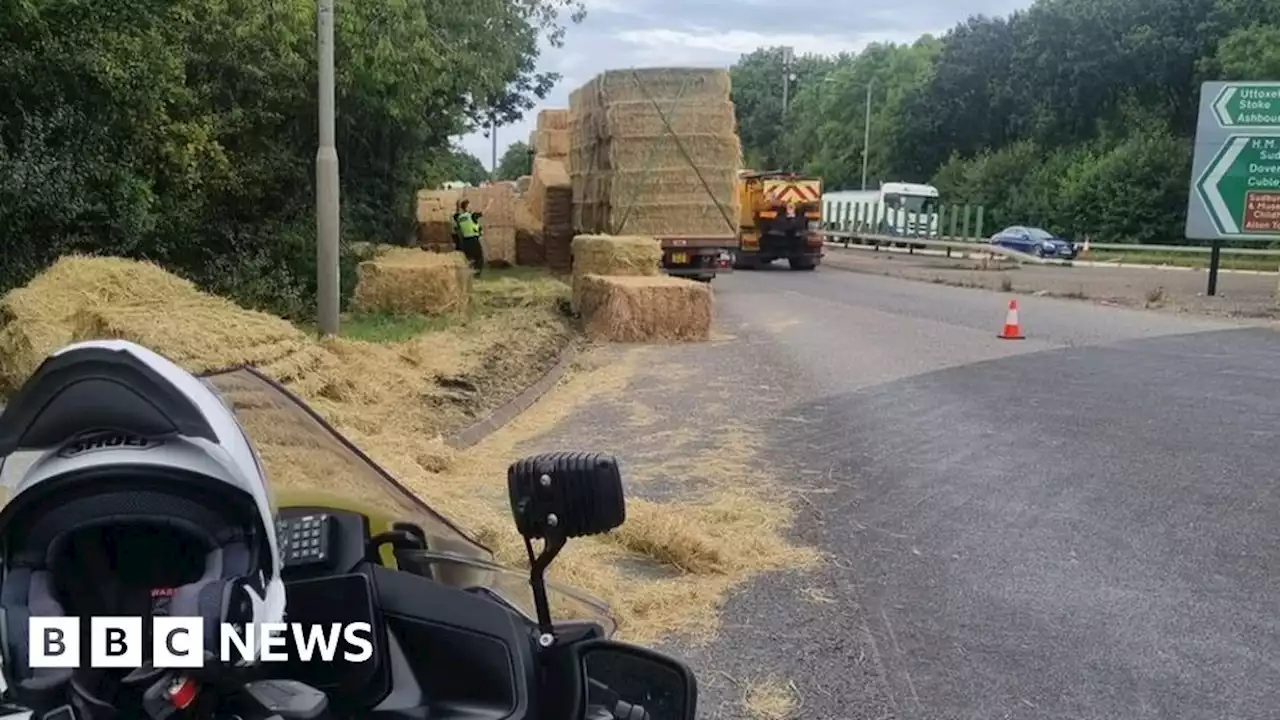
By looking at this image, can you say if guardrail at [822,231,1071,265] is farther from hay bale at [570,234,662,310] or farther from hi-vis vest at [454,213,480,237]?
hay bale at [570,234,662,310]

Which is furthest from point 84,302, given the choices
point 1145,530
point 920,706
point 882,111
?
point 882,111

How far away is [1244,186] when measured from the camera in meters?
20.9

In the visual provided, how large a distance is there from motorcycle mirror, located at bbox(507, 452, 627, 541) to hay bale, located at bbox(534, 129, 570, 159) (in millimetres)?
29183

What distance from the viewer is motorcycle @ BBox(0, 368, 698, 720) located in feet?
6.24

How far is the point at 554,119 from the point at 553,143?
99 cm

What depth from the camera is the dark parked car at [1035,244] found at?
4150 centimetres

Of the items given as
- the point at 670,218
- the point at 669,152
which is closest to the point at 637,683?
the point at 669,152

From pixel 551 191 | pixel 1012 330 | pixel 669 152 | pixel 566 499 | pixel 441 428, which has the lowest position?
pixel 441 428

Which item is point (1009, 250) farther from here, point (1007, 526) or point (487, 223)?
point (1007, 526)

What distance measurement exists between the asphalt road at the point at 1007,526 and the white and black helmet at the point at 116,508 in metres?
2.88

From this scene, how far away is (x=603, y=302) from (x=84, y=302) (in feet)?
26.9

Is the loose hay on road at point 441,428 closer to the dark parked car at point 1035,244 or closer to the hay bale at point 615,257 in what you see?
the hay bale at point 615,257

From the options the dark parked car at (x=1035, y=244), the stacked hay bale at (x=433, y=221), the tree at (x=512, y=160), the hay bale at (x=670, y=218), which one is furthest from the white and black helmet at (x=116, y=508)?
the tree at (x=512, y=160)

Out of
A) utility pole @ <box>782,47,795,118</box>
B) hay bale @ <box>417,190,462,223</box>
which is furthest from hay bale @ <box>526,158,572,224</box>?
utility pole @ <box>782,47,795,118</box>
